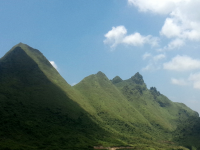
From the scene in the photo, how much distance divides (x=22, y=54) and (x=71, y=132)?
82400mm

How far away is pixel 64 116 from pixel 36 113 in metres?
15.7

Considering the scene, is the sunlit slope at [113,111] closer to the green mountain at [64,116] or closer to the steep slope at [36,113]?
the green mountain at [64,116]

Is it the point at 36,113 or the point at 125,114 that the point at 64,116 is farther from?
the point at 125,114

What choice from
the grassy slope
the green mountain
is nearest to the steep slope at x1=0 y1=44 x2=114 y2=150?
the green mountain

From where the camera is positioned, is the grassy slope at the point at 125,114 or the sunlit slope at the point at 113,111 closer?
the grassy slope at the point at 125,114

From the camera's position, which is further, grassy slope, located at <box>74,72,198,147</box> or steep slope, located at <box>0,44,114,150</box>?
grassy slope, located at <box>74,72,198,147</box>

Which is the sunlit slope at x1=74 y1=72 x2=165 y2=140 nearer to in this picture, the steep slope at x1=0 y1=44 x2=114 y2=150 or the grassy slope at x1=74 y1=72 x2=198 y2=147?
the grassy slope at x1=74 y1=72 x2=198 y2=147

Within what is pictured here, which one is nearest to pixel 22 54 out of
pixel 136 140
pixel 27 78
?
pixel 27 78

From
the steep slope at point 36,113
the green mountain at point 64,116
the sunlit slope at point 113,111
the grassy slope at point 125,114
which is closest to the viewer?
the steep slope at point 36,113

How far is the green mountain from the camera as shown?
65.6 metres

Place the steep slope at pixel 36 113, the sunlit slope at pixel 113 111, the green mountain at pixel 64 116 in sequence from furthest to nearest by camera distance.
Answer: the sunlit slope at pixel 113 111
the green mountain at pixel 64 116
the steep slope at pixel 36 113

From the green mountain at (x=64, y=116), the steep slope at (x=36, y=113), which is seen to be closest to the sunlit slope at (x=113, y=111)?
the green mountain at (x=64, y=116)

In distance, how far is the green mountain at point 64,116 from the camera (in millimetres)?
65625

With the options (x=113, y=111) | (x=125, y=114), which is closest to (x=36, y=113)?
(x=113, y=111)
